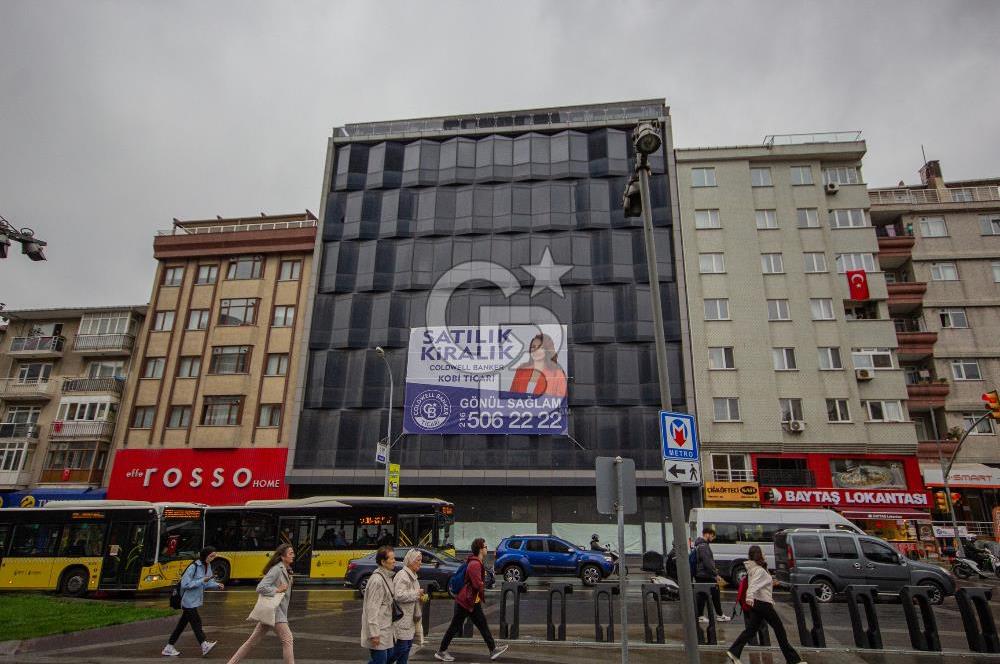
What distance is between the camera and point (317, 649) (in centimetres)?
1030

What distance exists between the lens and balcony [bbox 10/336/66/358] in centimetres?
3983

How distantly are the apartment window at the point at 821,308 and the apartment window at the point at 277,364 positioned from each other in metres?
31.1

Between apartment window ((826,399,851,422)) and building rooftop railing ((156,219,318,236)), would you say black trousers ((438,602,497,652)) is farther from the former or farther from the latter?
building rooftop railing ((156,219,318,236))

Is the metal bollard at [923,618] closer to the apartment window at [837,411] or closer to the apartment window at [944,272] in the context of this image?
the apartment window at [837,411]

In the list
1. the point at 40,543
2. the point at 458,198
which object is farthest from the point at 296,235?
the point at 40,543

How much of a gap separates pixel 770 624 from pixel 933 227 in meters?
39.0

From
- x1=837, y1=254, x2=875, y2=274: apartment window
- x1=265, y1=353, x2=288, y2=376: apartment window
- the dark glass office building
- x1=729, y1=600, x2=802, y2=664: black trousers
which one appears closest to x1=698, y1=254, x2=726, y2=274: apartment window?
the dark glass office building

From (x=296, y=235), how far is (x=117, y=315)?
44.0 feet

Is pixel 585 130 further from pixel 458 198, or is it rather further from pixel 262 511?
pixel 262 511

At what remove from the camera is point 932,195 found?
39.6 m

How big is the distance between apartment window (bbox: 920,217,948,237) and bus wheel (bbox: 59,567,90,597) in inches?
1828

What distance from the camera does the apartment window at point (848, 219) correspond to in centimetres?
3538

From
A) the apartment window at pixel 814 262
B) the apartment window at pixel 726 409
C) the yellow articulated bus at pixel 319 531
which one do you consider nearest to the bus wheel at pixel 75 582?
the yellow articulated bus at pixel 319 531

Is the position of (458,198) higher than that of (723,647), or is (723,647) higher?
(458,198)
